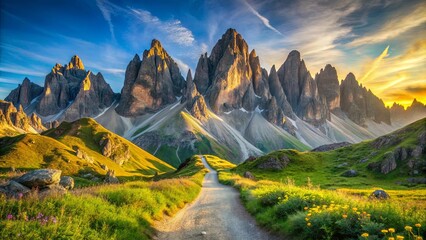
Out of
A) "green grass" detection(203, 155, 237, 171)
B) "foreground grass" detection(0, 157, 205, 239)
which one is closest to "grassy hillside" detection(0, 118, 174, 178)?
"green grass" detection(203, 155, 237, 171)

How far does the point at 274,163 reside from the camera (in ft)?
310

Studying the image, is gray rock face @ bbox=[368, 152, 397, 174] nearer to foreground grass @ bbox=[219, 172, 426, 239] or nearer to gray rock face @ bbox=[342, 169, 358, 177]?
gray rock face @ bbox=[342, 169, 358, 177]

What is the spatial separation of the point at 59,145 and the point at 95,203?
13759 cm

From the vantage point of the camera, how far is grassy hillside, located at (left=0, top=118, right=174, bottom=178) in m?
113

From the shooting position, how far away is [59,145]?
13362cm

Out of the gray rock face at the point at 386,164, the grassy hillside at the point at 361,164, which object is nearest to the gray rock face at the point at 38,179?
the grassy hillside at the point at 361,164

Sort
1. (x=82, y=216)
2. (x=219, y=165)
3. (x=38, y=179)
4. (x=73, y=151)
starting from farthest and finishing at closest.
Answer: (x=73, y=151), (x=219, y=165), (x=38, y=179), (x=82, y=216)

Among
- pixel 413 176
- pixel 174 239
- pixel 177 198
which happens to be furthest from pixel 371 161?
pixel 174 239

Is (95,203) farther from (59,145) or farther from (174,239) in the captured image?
(59,145)

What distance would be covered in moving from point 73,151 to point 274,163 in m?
98.9

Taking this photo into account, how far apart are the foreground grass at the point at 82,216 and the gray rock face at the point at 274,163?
77.1m

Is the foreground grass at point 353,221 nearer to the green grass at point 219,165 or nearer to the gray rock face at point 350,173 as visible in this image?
the gray rock face at point 350,173

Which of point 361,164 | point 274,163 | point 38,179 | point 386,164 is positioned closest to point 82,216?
point 38,179

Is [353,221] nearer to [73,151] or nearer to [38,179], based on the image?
[38,179]
